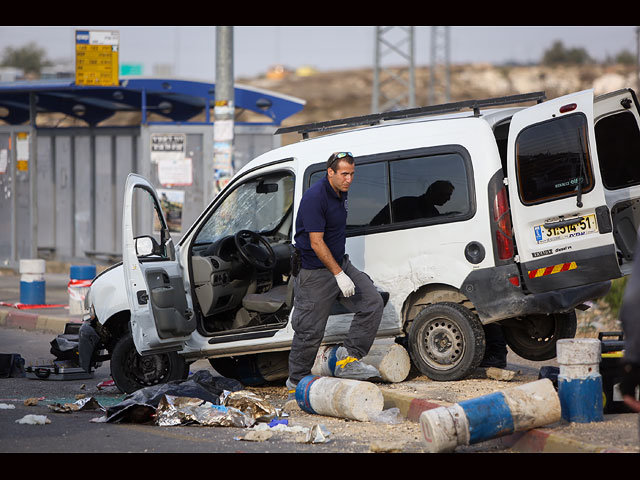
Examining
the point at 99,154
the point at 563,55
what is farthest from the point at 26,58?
the point at 99,154

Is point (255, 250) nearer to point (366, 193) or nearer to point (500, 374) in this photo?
point (366, 193)

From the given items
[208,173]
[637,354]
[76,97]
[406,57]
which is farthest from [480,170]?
[406,57]

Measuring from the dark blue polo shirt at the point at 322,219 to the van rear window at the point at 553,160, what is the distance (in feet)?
4.67

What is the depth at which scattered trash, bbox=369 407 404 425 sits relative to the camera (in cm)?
704

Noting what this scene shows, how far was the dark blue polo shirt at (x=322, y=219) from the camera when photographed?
7.61m

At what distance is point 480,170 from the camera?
7820 millimetres

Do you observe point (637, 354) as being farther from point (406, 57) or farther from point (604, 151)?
point (406, 57)

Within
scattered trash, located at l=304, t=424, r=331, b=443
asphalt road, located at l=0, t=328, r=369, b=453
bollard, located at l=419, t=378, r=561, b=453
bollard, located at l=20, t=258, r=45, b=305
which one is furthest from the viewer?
bollard, located at l=20, t=258, r=45, b=305

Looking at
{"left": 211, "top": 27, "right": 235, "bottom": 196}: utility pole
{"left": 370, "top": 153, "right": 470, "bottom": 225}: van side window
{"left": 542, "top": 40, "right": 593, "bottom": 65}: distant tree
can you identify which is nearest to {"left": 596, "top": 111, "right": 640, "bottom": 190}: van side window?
{"left": 370, "top": 153, "right": 470, "bottom": 225}: van side window

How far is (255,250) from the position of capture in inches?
343

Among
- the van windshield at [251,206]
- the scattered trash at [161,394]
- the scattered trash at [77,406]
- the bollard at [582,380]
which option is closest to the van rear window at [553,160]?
the bollard at [582,380]

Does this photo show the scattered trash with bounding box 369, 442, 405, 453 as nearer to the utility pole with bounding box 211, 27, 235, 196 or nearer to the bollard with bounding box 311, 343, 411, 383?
the bollard with bounding box 311, 343, 411, 383

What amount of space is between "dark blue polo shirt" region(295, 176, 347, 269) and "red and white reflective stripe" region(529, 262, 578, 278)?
1.50 metres
